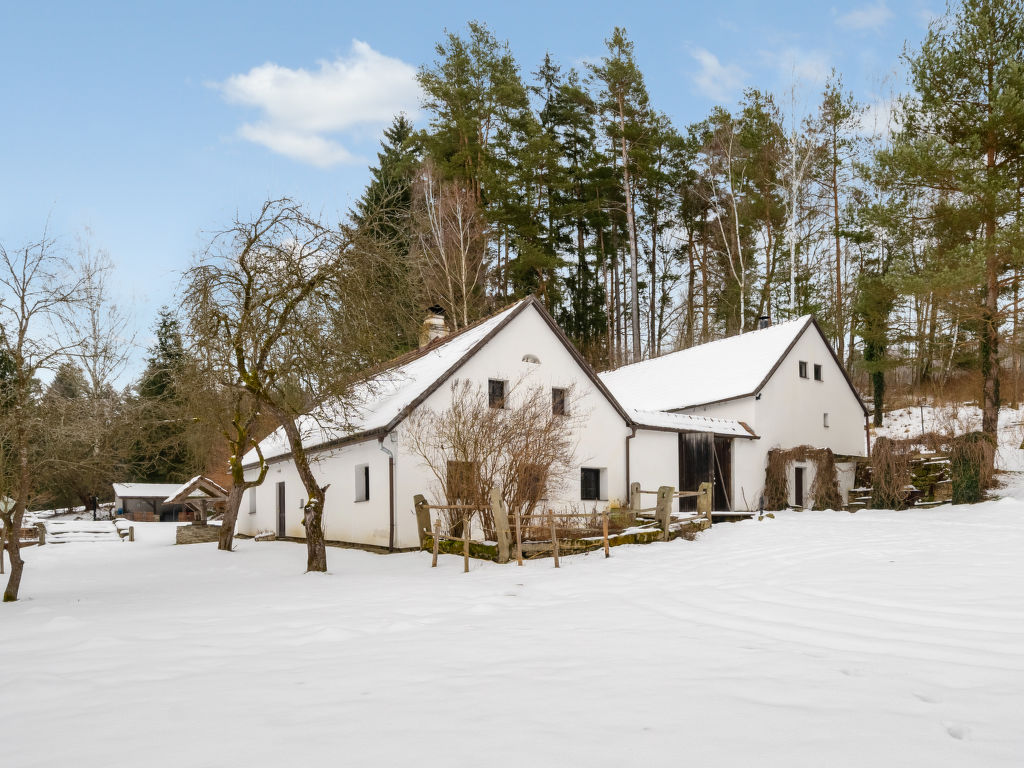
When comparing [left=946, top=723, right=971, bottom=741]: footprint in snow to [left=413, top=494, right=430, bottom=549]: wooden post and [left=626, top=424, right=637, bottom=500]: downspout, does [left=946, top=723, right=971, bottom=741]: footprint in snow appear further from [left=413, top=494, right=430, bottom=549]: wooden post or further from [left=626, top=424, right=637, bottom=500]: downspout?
[left=626, top=424, right=637, bottom=500]: downspout

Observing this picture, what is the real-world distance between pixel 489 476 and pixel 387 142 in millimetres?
26687

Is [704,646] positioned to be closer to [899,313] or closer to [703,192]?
[899,313]

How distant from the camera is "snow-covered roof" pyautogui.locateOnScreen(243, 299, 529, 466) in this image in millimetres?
16156

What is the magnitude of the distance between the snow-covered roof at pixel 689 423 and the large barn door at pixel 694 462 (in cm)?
25

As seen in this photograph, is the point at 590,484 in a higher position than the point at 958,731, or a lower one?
higher

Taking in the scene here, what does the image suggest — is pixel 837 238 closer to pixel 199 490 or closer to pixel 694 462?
pixel 694 462

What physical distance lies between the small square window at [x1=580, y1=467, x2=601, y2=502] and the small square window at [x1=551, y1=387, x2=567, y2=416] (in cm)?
165

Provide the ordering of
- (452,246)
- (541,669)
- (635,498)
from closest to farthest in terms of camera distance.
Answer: (541,669)
(635,498)
(452,246)

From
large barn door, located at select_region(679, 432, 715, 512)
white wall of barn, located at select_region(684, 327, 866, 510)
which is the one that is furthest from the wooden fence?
white wall of barn, located at select_region(684, 327, 866, 510)

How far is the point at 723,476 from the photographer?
913 inches

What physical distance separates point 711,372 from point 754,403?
2.94 metres

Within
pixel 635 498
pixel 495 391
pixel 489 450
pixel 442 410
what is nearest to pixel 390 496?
pixel 442 410

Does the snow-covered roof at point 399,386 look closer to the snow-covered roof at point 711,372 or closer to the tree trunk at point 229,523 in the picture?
the tree trunk at point 229,523

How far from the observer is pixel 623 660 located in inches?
225
